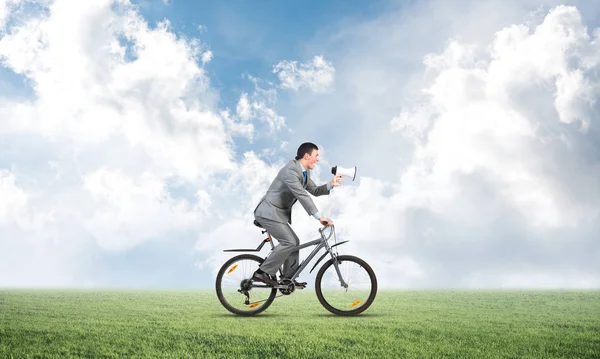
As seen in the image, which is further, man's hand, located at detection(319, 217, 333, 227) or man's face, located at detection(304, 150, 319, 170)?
man's face, located at detection(304, 150, 319, 170)

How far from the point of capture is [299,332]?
22.3 feet

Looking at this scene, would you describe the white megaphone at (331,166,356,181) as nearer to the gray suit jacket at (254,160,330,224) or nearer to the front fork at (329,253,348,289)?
the gray suit jacket at (254,160,330,224)

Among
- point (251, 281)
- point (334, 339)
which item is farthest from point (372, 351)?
point (251, 281)

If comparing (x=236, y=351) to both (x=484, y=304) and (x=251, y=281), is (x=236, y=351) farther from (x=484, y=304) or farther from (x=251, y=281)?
(x=484, y=304)

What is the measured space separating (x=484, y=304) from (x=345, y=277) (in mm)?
4285

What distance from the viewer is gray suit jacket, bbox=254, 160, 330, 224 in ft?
27.1

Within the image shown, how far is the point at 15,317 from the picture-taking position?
28.5 feet

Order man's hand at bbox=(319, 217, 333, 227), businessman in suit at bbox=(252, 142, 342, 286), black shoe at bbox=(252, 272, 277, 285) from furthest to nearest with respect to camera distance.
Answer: black shoe at bbox=(252, 272, 277, 285) → businessman in suit at bbox=(252, 142, 342, 286) → man's hand at bbox=(319, 217, 333, 227)

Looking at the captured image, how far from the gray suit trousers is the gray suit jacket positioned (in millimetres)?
108

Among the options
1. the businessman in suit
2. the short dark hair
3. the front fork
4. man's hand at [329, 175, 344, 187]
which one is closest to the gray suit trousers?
the businessman in suit

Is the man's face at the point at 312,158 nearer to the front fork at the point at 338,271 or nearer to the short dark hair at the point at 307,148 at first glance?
the short dark hair at the point at 307,148

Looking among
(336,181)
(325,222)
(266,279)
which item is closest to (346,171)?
(336,181)

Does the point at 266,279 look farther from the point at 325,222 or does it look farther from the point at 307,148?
the point at 307,148

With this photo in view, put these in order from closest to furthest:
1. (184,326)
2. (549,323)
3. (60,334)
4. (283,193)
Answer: (60,334) < (184,326) < (549,323) < (283,193)
